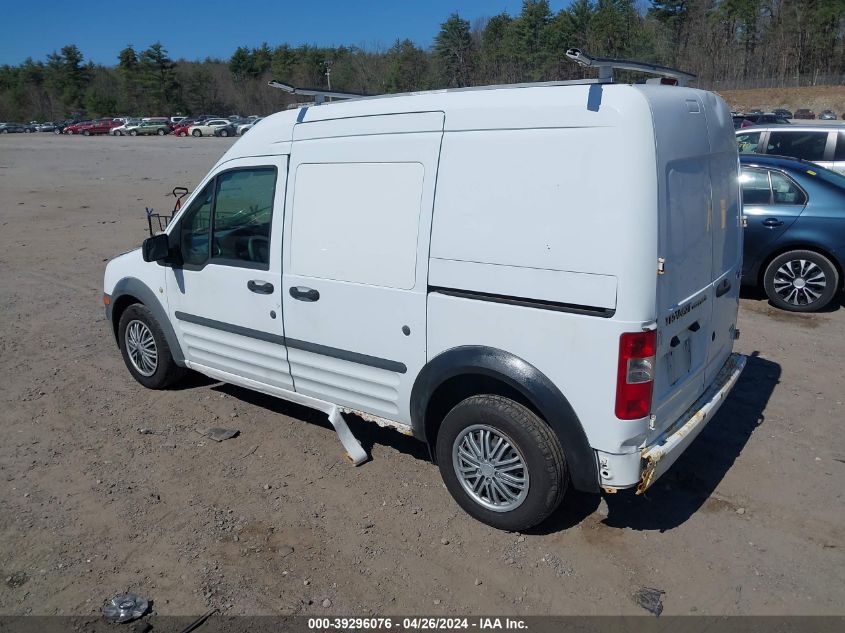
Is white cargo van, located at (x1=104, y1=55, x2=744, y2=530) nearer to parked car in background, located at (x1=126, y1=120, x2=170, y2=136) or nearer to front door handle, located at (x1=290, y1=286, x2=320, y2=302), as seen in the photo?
front door handle, located at (x1=290, y1=286, x2=320, y2=302)

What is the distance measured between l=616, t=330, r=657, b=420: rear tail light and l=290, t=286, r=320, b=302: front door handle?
199 centimetres

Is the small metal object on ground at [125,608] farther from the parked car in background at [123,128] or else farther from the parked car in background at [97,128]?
the parked car in background at [97,128]

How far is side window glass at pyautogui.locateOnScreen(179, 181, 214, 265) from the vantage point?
5.04 metres

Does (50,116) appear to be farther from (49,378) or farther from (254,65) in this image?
(49,378)

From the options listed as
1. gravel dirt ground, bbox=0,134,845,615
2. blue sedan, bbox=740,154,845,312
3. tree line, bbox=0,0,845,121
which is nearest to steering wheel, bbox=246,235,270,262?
gravel dirt ground, bbox=0,134,845,615

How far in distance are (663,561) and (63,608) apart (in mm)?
3060

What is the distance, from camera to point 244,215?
4.85m

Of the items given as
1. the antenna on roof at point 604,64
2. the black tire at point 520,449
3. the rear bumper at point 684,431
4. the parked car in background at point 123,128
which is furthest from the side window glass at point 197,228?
the parked car in background at point 123,128

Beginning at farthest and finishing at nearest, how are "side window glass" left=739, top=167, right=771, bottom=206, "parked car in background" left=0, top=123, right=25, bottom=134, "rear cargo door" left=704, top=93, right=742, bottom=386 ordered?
"parked car in background" left=0, top=123, right=25, bottom=134 < "side window glass" left=739, top=167, right=771, bottom=206 < "rear cargo door" left=704, top=93, right=742, bottom=386

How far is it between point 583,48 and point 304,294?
69674 millimetres

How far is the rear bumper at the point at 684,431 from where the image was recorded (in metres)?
3.43

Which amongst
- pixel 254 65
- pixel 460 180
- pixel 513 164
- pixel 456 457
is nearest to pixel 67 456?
pixel 456 457

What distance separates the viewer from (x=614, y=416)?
10.8 ft

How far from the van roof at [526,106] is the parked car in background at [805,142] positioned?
8619 millimetres
